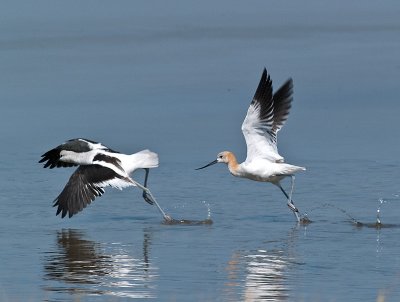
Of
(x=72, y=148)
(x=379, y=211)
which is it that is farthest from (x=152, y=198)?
(x=379, y=211)

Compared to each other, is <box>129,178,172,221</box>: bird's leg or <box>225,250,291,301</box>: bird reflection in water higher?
<box>129,178,172,221</box>: bird's leg

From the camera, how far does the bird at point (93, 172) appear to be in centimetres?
1346

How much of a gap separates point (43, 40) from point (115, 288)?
14.8 m

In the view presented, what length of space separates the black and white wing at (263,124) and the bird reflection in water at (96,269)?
90.5 inches

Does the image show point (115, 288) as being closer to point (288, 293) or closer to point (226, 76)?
point (288, 293)

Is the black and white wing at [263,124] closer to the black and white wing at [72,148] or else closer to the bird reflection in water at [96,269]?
the black and white wing at [72,148]

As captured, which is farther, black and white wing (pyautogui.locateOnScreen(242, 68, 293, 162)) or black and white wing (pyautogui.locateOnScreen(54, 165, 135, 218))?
black and white wing (pyautogui.locateOnScreen(242, 68, 293, 162))

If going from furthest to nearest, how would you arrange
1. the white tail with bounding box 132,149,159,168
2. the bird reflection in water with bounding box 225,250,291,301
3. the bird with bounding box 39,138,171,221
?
the white tail with bounding box 132,149,159,168, the bird with bounding box 39,138,171,221, the bird reflection in water with bounding box 225,250,291,301

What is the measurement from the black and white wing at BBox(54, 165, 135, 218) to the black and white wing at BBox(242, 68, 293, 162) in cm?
153

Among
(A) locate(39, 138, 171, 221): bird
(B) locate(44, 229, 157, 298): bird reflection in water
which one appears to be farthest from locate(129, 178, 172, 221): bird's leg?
(B) locate(44, 229, 157, 298): bird reflection in water

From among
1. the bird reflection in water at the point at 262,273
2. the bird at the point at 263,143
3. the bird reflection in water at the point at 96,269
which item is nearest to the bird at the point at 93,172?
the bird reflection in water at the point at 96,269

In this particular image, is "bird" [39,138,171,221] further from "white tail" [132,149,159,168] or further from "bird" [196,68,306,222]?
"bird" [196,68,306,222]

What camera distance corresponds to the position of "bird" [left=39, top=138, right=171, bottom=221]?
13.5 metres

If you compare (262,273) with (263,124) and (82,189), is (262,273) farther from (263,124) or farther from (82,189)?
(263,124)
